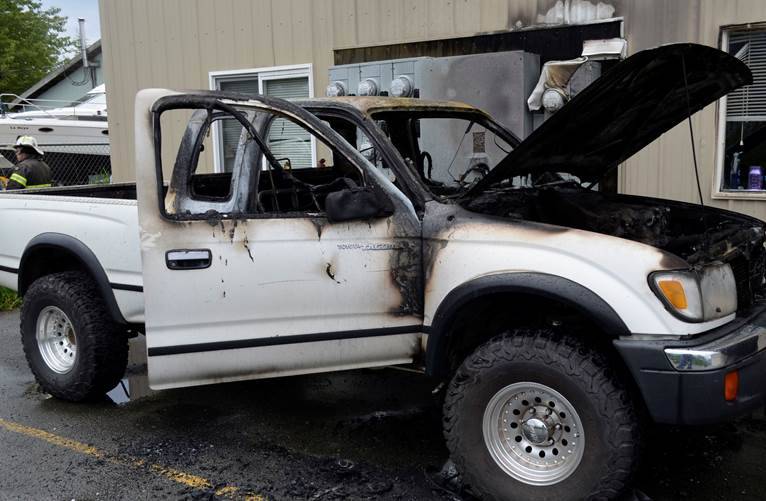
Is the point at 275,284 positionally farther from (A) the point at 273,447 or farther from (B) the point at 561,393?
(B) the point at 561,393

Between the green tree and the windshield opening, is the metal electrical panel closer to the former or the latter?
the windshield opening

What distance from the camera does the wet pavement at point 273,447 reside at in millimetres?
3777

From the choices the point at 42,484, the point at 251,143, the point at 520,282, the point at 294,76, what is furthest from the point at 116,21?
the point at 520,282

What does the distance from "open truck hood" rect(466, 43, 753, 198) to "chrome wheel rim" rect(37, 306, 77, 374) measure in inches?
116

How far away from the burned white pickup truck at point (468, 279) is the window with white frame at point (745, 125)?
9.12 ft

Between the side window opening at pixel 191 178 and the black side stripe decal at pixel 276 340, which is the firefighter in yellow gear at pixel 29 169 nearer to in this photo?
the side window opening at pixel 191 178

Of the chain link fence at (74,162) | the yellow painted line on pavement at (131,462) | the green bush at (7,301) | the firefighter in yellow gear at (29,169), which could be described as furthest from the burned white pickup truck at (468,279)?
the chain link fence at (74,162)

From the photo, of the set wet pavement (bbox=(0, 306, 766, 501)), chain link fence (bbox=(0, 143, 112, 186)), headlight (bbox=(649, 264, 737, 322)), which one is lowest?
wet pavement (bbox=(0, 306, 766, 501))

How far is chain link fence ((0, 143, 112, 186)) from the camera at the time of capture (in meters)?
15.6

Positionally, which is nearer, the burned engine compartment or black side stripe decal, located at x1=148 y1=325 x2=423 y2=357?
the burned engine compartment

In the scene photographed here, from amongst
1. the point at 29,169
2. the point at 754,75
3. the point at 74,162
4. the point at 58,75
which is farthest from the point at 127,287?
the point at 58,75

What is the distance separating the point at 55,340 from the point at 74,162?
1235 cm

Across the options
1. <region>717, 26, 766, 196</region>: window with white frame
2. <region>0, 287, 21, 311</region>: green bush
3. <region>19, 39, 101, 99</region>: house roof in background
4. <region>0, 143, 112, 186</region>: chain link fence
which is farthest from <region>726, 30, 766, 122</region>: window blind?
<region>19, 39, 101, 99</region>: house roof in background

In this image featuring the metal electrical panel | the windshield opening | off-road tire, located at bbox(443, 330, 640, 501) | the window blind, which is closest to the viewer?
off-road tire, located at bbox(443, 330, 640, 501)
